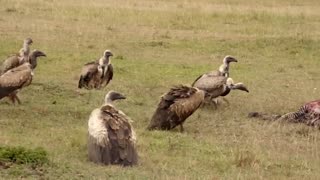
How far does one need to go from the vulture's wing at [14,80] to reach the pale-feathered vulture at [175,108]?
6.93 feet

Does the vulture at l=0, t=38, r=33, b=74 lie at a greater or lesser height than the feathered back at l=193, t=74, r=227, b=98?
greater

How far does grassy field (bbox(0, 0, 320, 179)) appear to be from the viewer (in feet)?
29.1

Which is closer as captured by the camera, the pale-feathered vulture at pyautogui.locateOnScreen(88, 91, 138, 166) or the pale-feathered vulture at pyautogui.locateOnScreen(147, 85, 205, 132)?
the pale-feathered vulture at pyautogui.locateOnScreen(88, 91, 138, 166)

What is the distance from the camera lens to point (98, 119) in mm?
8797

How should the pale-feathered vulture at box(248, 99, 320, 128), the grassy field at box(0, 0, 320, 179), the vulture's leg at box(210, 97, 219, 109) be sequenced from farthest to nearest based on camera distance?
the vulture's leg at box(210, 97, 219, 109), the pale-feathered vulture at box(248, 99, 320, 128), the grassy field at box(0, 0, 320, 179)

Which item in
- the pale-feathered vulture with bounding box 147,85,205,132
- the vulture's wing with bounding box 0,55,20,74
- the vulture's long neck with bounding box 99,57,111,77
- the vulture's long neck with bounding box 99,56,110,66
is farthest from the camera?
the vulture's long neck with bounding box 99,56,110,66

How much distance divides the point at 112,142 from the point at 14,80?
3615mm

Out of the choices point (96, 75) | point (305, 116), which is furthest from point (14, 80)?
point (305, 116)

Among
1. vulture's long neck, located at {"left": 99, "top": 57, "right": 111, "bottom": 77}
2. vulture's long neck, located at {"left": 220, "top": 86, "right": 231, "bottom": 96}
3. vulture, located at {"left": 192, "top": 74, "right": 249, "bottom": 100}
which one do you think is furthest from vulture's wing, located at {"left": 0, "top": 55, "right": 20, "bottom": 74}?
vulture's long neck, located at {"left": 220, "top": 86, "right": 231, "bottom": 96}

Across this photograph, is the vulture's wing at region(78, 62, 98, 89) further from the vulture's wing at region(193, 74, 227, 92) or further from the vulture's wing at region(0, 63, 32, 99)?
the vulture's wing at region(0, 63, 32, 99)

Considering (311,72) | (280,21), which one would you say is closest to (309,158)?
(311,72)

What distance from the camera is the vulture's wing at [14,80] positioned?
37.4 feet

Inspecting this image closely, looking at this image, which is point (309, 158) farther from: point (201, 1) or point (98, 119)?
point (201, 1)

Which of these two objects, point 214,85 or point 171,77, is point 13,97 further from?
point 171,77
